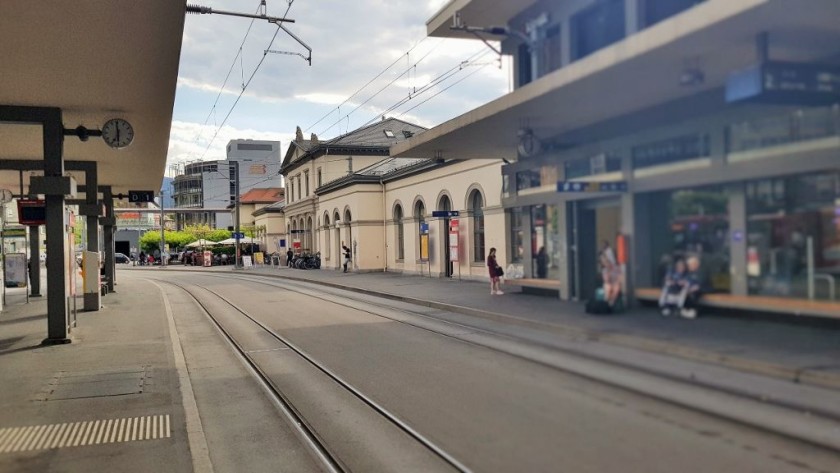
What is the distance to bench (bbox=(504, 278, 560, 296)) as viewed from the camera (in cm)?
1777

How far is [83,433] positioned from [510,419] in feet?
14.3

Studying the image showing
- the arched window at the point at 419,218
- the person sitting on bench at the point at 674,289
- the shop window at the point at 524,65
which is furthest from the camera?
the arched window at the point at 419,218

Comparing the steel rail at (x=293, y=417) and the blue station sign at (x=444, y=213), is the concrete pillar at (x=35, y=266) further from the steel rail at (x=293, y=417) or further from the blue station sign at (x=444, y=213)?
the steel rail at (x=293, y=417)

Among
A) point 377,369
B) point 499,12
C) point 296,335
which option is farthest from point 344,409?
point 499,12

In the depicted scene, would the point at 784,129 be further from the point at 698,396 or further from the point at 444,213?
the point at 444,213

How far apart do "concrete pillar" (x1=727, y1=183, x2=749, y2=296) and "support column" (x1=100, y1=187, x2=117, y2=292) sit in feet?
69.7

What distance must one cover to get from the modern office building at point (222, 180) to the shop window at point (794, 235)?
113 m

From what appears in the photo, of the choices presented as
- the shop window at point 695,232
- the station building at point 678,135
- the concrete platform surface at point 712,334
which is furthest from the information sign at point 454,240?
the shop window at point 695,232

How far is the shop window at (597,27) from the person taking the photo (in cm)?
1485

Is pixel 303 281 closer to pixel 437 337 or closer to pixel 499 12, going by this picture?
pixel 499 12

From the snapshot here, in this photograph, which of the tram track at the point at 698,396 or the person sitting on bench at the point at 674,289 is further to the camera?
the person sitting on bench at the point at 674,289

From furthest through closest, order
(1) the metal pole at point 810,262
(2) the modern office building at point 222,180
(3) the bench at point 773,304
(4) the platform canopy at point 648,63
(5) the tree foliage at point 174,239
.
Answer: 1. (2) the modern office building at point 222,180
2. (5) the tree foliage at point 174,239
3. (1) the metal pole at point 810,262
4. (3) the bench at point 773,304
5. (4) the platform canopy at point 648,63

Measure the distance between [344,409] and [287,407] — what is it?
718mm

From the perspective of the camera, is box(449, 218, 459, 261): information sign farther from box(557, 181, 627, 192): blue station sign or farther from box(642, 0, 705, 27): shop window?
box(642, 0, 705, 27): shop window
